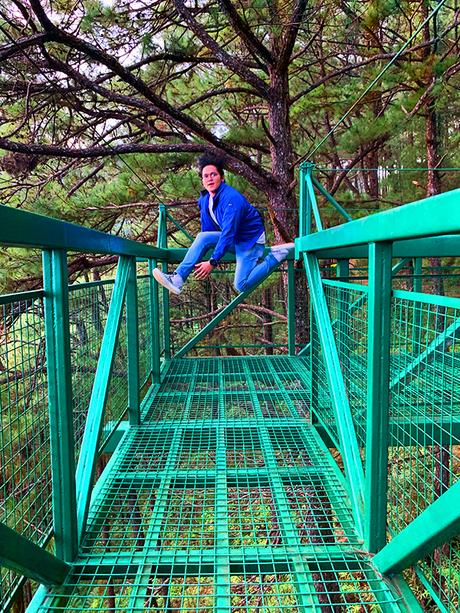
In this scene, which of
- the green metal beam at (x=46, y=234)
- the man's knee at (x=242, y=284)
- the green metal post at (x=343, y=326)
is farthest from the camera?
the man's knee at (x=242, y=284)

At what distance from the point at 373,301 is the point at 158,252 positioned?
2358mm

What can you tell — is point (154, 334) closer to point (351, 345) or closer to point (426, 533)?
point (351, 345)

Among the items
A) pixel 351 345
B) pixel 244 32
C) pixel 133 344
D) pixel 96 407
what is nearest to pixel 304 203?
pixel 351 345

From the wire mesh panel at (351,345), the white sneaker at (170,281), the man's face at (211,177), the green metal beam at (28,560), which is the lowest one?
the green metal beam at (28,560)

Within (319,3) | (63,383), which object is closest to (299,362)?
(63,383)

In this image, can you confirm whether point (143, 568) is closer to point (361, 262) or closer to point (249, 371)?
point (249, 371)

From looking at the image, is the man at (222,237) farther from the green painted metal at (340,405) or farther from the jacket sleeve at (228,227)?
the green painted metal at (340,405)

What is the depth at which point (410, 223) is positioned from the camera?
1.25 m

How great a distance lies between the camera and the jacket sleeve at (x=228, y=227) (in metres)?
3.32

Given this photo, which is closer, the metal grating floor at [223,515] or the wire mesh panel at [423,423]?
the wire mesh panel at [423,423]

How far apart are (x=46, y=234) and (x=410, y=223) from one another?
3.44 ft

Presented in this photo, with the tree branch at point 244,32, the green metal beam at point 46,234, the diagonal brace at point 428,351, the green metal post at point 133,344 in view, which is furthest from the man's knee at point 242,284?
the tree branch at point 244,32

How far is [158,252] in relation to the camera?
3.67 m

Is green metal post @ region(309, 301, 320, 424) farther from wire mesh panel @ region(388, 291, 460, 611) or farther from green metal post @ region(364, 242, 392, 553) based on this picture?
green metal post @ region(364, 242, 392, 553)
